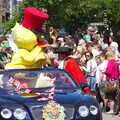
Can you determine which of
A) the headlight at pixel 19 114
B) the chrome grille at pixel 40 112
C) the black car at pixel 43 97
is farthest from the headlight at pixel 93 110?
the headlight at pixel 19 114

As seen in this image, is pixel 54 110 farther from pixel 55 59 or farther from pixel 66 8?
pixel 66 8

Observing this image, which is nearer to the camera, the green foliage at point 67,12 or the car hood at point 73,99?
the car hood at point 73,99

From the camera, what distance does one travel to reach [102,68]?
15375 mm

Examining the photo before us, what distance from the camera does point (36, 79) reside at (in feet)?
35.7

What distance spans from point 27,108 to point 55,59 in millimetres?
5427

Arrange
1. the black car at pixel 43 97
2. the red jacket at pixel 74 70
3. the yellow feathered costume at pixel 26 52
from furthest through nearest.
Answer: the yellow feathered costume at pixel 26 52, the red jacket at pixel 74 70, the black car at pixel 43 97

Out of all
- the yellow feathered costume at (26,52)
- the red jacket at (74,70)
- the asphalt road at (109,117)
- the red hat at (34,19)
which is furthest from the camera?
the asphalt road at (109,117)

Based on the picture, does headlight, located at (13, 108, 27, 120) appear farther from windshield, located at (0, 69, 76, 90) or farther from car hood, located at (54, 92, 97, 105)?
windshield, located at (0, 69, 76, 90)

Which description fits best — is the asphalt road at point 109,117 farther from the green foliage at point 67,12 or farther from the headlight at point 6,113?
the green foliage at point 67,12

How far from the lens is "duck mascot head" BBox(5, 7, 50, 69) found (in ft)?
41.1

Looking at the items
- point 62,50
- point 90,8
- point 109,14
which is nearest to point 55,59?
point 62,50

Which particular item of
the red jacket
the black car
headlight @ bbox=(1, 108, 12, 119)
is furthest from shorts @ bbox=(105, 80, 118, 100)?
headlight @ bbox=(1, 108, 12, 119)

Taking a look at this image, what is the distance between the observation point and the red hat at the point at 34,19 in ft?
42.2

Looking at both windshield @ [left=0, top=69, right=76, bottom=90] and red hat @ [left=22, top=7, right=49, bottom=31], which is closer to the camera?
windshield @ [left=0, top=69, right=76, bottom=90]
